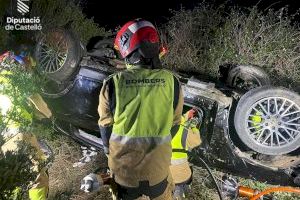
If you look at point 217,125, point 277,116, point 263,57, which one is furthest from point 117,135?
point 263,57

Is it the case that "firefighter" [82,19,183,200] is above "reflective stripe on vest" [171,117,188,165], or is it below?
above

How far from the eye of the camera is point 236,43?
7191 mm

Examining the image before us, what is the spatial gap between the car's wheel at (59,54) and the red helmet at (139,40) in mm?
2295

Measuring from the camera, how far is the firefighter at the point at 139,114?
302 cm

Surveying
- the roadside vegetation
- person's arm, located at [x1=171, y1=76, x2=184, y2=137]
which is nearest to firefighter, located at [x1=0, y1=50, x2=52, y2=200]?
the roadside vegetation

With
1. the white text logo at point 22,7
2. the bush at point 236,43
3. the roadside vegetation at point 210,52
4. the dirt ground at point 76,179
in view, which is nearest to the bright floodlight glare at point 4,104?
the roadside vegetation at point 210,52

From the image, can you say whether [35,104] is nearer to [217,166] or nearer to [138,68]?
[138,68]

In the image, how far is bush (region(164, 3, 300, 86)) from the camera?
6898 millimetres

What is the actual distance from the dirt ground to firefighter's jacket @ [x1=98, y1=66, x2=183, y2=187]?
1.77 meters

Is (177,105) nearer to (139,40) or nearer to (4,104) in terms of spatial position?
(139,40)

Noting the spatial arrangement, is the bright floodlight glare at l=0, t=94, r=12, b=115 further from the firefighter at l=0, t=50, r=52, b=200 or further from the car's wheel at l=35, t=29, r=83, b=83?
the car's wheel at l=35, t=29, r=83, b=83

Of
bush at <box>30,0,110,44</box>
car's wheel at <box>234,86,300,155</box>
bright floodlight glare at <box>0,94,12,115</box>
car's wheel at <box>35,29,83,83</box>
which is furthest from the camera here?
bush at <box>30,0,110,44</box>

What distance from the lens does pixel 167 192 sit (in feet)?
11.1

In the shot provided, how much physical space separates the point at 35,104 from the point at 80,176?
1.38 m
